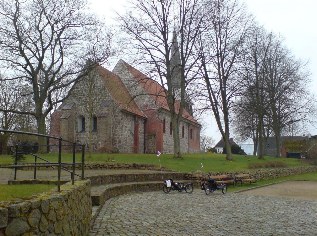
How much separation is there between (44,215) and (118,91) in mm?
39443

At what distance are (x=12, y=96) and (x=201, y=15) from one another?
2154 cm

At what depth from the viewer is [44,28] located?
33312 mm

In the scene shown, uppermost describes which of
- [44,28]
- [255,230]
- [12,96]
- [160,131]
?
[44,28]

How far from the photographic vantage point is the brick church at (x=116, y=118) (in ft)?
132

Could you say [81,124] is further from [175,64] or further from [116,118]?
[175,64]

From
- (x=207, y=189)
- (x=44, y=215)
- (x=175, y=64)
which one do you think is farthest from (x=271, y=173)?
(x=44, y=215)

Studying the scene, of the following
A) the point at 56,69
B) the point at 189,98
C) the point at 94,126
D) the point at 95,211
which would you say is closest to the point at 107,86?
the point at 94,126

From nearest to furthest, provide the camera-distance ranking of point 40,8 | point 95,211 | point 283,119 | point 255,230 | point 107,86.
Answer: point 255,230 → point 95,211 → point 40,8 → point 107,86 → point 283,119

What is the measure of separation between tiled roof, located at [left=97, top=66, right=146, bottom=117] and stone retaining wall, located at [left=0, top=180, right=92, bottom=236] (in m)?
32.4

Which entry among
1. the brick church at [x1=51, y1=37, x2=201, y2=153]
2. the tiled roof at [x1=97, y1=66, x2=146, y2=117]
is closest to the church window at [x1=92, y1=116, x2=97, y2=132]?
the brick church at [x1=51, y1=37, x2=201, y2=153]

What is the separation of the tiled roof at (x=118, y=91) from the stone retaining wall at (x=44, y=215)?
1277 inches

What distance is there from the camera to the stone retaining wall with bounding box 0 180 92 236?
13.8 ft

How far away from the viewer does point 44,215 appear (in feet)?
16.5

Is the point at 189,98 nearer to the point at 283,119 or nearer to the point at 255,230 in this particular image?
the point at 283,119
